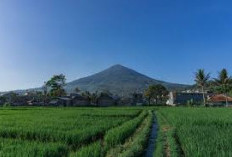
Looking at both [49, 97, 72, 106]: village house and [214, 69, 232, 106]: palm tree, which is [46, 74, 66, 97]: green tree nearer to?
[49, 97, 72, 106]: village house

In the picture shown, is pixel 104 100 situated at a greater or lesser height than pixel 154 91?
lesser

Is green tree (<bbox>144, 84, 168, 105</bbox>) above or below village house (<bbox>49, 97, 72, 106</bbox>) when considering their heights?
above

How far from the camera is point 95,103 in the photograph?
7456 cm

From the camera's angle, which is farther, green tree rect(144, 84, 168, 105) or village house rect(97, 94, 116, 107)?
Answer: green tree rect(144, 84, 168, 105)

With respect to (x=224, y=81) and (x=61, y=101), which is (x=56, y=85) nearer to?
(x=61, y=101)

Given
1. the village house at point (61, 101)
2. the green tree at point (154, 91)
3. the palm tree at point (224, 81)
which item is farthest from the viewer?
the green tree at point (154, 91)

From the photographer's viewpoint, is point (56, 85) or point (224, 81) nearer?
point (224, 81)

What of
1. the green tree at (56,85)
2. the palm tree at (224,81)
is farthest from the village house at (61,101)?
the palm tree at (224,81)

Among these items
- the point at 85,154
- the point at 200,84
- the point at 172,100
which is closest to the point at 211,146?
the point at 85,154

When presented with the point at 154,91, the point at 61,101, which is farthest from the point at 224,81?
the point at 61,101

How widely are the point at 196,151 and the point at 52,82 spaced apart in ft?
236

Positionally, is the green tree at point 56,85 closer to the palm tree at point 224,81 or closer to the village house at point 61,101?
the village house at point 61,101

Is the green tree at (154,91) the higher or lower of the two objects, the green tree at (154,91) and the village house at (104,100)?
the higher

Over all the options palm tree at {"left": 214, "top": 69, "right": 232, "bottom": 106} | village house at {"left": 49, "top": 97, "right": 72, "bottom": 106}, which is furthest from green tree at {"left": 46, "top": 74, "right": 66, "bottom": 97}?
palm tree at {"left": 214, "top": 69, "right": 232, "bottom": 106}
